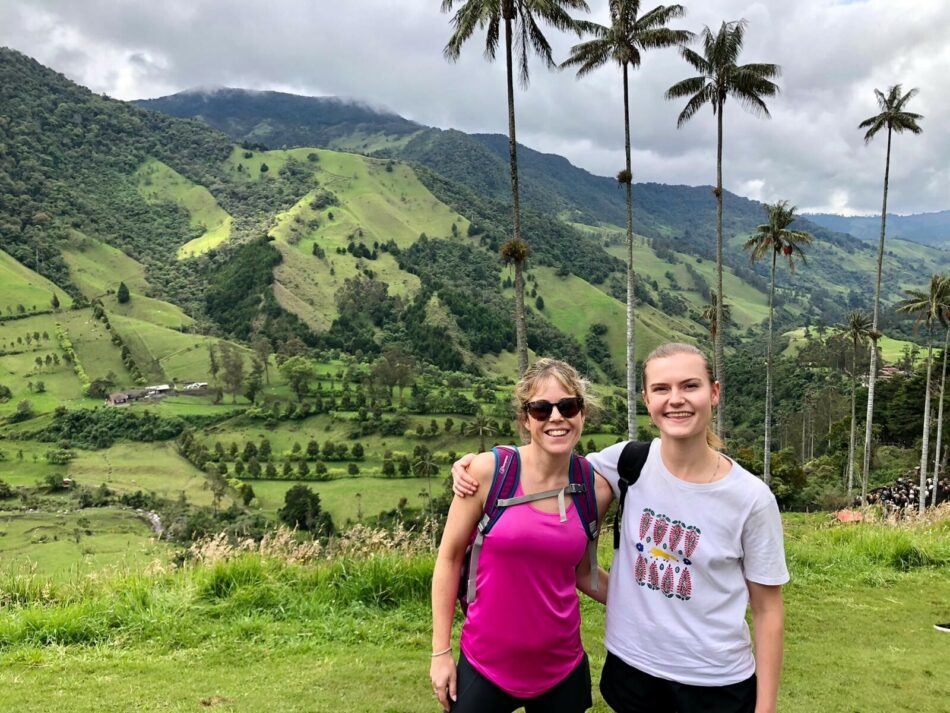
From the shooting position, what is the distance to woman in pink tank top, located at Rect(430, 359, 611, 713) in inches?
93.1

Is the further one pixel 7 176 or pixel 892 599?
pixel 7 176

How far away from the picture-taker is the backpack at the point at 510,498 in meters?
2.38

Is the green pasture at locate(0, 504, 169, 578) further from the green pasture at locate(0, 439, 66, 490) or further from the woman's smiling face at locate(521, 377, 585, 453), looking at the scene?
the woman's smiling face at locate(521, 377, 585, 453)

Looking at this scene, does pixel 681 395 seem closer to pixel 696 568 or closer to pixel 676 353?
pixel 676 353

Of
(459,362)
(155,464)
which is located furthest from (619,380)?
(155,464)

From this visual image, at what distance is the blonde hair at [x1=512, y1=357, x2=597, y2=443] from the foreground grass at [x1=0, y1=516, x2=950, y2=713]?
300 cm

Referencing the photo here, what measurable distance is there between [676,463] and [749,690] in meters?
0.91

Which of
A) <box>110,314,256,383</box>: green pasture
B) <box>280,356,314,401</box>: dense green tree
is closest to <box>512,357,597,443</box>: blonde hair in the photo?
<box>280,356,314,401</box>: dense green tree

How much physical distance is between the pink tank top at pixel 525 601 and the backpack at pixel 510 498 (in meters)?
0.03

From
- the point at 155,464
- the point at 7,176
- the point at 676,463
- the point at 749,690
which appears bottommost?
the point at 155,464

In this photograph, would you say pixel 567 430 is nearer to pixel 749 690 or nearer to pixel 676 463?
pixel 676 463

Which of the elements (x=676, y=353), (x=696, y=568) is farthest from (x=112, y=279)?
(x=696, y=568)

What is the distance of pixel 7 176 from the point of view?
176125mm

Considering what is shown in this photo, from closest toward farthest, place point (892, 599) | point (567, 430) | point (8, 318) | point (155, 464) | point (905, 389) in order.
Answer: point (567, 430)
point (892, 599)
point (905, 389)
point (155, 464)
point (8, 318)
